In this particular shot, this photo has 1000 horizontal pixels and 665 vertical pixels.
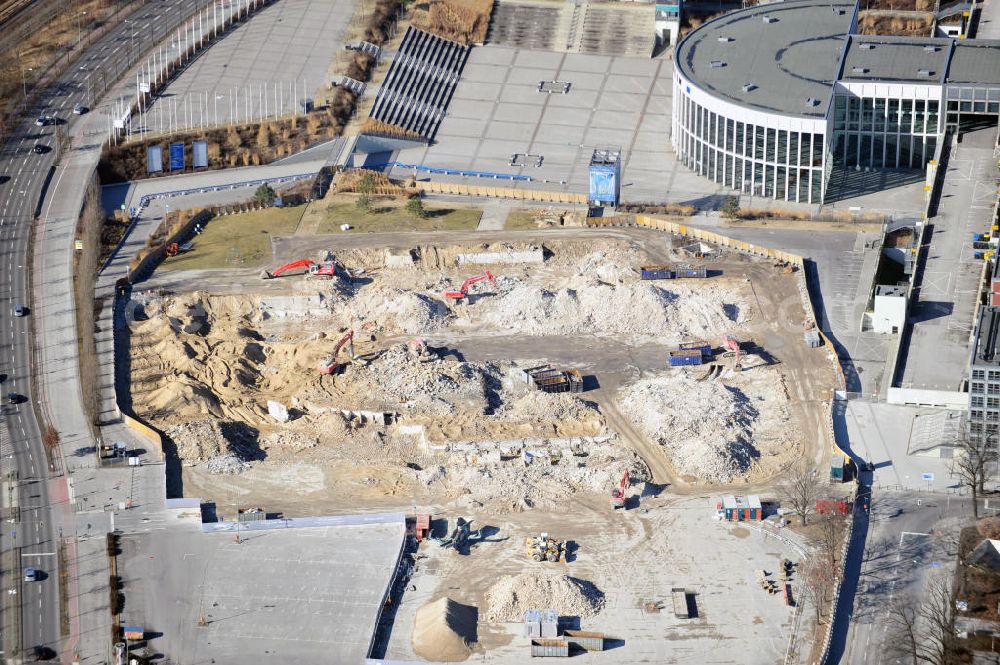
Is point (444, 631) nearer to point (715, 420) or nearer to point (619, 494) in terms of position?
point (619, 494)

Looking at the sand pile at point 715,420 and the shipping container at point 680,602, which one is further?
the sand pile at point 715,420

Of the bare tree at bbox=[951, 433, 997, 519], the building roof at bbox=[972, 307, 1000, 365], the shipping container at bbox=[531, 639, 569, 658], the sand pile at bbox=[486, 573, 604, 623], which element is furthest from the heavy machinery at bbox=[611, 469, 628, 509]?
the building roof at bbox=[972, 307, 1000, 365]

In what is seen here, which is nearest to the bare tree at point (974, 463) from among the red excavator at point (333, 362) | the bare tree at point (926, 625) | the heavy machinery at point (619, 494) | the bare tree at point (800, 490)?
the bare tree at point (926, 625)

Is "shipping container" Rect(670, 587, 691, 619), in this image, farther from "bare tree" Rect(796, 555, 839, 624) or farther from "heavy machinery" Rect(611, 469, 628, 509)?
"heavy machinery" Rect(611, 469, 628, 509)

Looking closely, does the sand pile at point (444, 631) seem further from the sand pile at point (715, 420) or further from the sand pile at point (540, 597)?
the sand pile at point (715, 420)

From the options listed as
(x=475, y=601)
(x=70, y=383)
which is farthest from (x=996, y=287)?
(x=70, y=383)

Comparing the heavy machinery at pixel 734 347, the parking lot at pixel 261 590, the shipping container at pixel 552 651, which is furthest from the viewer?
the heavy machinery at pixel 734 347

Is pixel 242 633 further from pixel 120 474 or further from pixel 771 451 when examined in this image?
pixel 771 451

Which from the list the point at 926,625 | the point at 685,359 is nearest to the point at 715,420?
the point at 685,359
